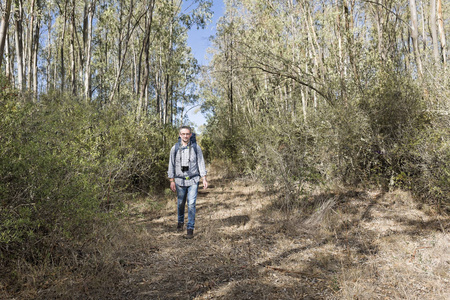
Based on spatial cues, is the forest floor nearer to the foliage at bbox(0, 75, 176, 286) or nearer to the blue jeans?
the blue jeans

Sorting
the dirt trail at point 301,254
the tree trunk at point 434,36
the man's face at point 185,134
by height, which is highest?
the tree trunk at point 434,36

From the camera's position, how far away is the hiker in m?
4.78

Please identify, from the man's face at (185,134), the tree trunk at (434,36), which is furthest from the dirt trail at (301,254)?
the tree trunk at (434,36)

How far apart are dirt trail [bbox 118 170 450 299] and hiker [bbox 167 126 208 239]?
25.5 inches

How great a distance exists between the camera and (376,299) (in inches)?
112

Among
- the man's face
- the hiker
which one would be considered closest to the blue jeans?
the hiker

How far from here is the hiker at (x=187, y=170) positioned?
188 inches

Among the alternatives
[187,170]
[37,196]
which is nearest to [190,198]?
[187,170]

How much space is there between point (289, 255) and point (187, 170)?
86.1 inches

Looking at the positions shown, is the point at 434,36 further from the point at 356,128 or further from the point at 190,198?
the point at 190,198

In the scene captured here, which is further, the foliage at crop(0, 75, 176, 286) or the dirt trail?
the dirt trail

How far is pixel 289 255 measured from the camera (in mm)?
4195

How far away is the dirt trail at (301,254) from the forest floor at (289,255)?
0.5 inches

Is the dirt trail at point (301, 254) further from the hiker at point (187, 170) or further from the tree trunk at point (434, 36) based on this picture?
the tree trunk at point (434, 36)
